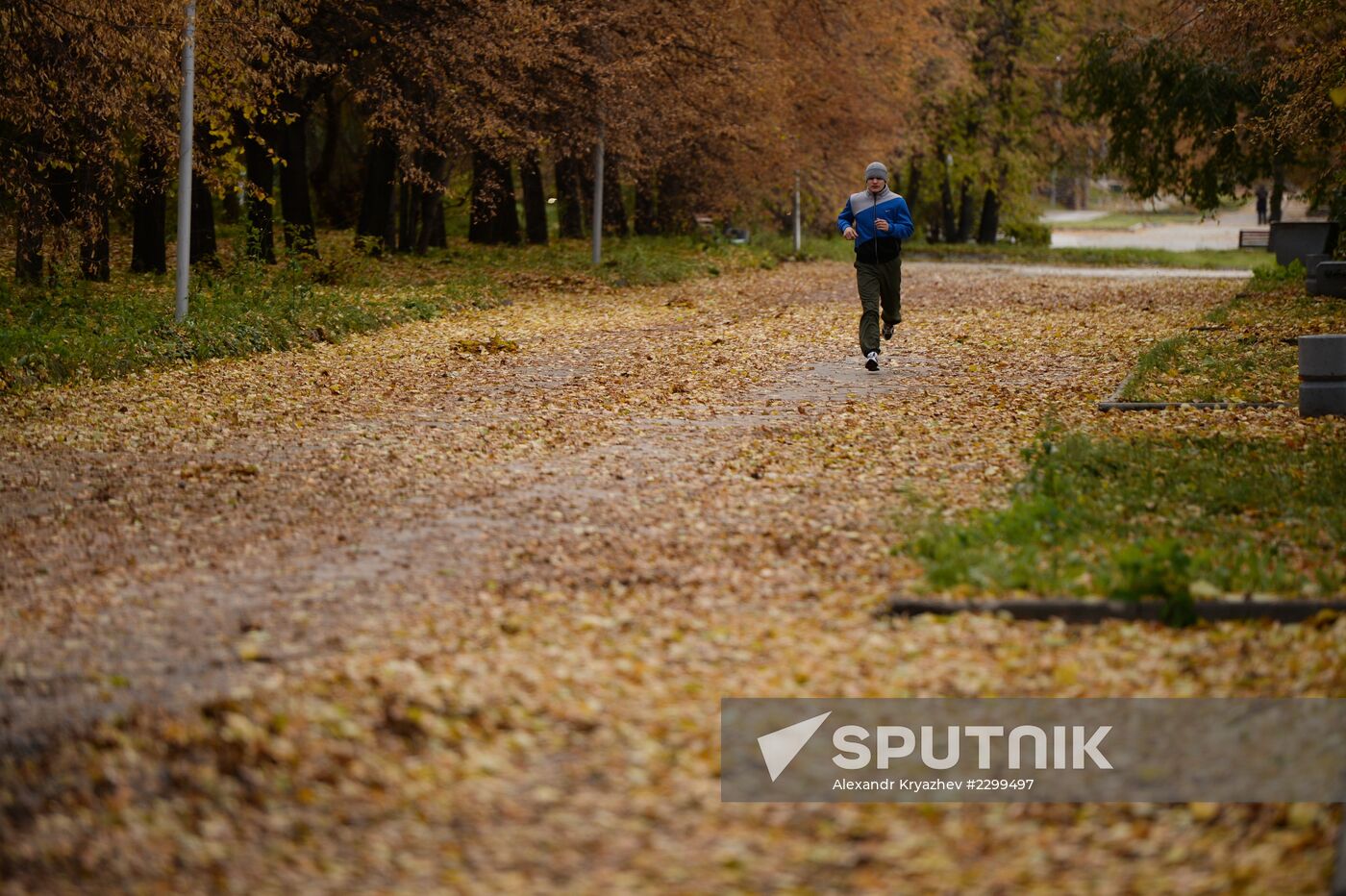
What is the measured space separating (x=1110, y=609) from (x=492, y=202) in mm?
22154

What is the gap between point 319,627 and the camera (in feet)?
22.7

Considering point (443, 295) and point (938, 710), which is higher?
A: point (443, 295)

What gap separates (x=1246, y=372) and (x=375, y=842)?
40.4ft

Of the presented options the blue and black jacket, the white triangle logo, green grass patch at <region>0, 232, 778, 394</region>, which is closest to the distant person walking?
the blue and black jacket

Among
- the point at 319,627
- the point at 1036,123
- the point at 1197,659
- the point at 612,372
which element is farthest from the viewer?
the point at 1036,123

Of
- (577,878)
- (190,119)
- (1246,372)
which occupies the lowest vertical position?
(577,878)

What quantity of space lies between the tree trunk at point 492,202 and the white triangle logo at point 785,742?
2222 cm

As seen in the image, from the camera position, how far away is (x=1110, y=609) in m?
7.03

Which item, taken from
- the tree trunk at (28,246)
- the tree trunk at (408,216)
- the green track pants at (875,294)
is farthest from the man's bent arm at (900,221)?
the tree trunk at (408,216)

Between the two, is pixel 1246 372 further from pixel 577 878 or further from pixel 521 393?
pixel 577 878

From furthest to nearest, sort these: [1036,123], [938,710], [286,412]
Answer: [1036,123]
[286,412]
[938,710]

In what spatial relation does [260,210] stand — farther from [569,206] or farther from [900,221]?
[569,206]

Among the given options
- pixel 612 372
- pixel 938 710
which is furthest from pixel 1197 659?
pixel 612 372

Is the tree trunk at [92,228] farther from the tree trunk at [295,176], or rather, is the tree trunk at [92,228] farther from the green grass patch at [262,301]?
the tree trunk at [295,176]
